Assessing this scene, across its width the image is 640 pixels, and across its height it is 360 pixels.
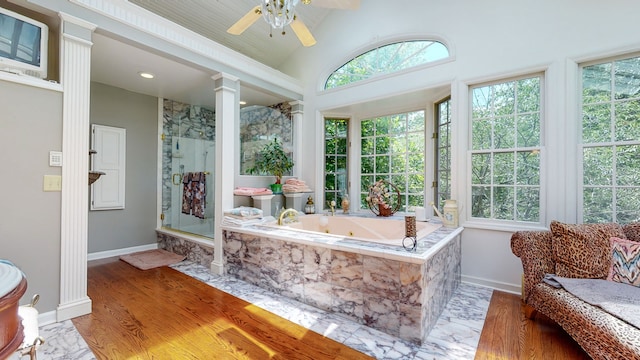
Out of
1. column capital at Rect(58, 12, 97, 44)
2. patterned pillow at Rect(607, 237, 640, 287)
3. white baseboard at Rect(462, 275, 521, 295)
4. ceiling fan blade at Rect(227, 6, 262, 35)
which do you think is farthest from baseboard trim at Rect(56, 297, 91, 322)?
patterned pillow at Rect(607, 237, 640, 287)

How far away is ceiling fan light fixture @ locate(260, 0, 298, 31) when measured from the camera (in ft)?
5.84

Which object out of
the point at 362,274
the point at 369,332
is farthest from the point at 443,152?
the point at 369,332

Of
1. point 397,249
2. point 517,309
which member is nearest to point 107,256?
point 397,249

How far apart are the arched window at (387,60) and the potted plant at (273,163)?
128 cm

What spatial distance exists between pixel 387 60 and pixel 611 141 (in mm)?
2388

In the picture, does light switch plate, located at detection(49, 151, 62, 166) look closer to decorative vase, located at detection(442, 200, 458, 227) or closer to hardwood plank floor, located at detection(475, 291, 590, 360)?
hardwood plank floor, located at detection(475, 291, 590, 360)

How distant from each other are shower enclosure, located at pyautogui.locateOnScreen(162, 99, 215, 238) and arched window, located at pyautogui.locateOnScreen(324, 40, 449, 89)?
215 centimetres

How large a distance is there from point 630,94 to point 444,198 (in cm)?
177

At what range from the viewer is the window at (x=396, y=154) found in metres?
3.70

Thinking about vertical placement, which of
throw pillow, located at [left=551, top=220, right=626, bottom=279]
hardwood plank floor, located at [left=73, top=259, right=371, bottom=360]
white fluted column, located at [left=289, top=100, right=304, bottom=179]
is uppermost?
white fluted column, located at [left=289, top=100, right=304, bottom=179]

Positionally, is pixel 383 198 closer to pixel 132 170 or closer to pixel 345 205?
pixel 345 205

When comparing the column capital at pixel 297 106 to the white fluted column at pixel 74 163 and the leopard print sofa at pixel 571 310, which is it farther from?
the leopard print sofa at pixel 571 310

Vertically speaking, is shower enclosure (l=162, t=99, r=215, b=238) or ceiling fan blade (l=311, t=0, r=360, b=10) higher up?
ceiling fan blade (l=311, t=0, r=360, b=10)

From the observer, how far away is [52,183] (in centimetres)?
204
